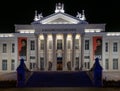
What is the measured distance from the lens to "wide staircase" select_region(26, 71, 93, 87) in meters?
43.0

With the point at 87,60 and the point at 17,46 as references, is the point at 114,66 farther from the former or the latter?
the point at 17,46

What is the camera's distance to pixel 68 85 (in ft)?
139

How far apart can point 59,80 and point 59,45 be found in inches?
850

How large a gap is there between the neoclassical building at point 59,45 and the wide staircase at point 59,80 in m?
14.7

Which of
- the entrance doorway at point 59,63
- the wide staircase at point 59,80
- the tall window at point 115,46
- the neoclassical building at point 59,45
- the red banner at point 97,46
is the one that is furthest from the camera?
the tall window at point 115,46

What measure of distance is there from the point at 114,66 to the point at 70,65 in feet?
25.0

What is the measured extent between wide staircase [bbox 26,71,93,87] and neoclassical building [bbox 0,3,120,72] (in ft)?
48.3

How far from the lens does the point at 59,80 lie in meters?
45.7

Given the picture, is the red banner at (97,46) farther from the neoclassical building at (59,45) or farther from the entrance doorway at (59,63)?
the entrance doorway at (59,63)

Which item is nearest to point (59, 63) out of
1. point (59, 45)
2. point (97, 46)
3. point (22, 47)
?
point (59, 45)

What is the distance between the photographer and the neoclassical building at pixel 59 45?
6588 centimetres

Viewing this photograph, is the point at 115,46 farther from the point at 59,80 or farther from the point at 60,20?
the point at 59,80

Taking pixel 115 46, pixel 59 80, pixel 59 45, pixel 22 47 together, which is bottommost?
pixel 59 80

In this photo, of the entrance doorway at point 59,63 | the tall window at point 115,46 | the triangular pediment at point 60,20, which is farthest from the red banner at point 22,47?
the tall window at point 115,46
